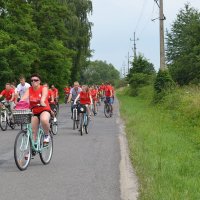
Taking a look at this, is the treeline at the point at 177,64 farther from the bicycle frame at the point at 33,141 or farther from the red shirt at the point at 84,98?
the bicycle frame at the point at 33,141

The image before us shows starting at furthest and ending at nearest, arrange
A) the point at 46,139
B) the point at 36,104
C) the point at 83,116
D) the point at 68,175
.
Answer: the point at 83,116, the point at 46,139, the point at 36,104, the point at 68,175

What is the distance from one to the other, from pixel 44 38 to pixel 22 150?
1599 inches

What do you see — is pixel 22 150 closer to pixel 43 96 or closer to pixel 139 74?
pixel 43 96

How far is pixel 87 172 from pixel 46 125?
1.31 meters

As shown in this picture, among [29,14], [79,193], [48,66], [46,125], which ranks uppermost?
[29,14]

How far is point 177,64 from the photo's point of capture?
176 ft

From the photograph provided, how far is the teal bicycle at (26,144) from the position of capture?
9805 mm

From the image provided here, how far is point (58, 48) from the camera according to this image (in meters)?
49.4

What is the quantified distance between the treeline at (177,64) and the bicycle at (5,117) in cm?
1581

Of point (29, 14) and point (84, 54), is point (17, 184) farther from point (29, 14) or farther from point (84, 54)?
point (84, 54)

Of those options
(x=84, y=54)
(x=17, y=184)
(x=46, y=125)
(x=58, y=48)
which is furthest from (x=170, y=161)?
(x=84, y=54)

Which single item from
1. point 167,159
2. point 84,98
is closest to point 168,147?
point 167,159

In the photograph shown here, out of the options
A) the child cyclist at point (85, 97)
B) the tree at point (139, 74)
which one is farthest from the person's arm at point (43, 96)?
the tree at point (139, 74)

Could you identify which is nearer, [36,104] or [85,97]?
[36,104]
